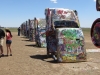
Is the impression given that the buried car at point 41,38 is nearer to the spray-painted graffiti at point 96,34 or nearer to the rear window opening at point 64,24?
the rear window opening at point 64,24

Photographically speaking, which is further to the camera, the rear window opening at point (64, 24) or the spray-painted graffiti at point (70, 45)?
the rear window opening at point (64, 24)

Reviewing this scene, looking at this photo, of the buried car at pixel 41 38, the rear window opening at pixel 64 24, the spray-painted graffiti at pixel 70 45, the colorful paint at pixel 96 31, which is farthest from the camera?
the buried car at pixel 41 38

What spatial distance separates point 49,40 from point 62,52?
2032 mm

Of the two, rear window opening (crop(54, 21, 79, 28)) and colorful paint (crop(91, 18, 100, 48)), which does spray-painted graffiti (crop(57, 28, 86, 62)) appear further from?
colorful paint (crop(91, 18, 100, 48))

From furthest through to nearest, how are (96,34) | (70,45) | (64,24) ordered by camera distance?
(64,24) → (70,45) → (96,34)

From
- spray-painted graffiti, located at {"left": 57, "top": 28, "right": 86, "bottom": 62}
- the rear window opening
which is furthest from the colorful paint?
the rear window opening

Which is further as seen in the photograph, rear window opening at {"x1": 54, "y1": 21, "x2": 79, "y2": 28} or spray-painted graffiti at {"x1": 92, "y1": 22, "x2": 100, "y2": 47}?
rear window opening at {"x1": 54, "y1": 21, "x2": 79, "y2": 28}

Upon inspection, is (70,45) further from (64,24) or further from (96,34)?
(96,34)

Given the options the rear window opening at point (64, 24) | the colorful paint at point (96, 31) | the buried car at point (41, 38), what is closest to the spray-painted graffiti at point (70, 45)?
the rear window opening at point (64, 24)

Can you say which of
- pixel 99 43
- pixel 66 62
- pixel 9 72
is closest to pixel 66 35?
pixel 66 62

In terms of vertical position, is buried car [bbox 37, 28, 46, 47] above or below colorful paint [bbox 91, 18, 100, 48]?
below

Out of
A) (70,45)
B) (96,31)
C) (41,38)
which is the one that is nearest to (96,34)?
(96,31)

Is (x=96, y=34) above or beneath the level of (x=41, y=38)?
above

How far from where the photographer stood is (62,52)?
10086 mm
